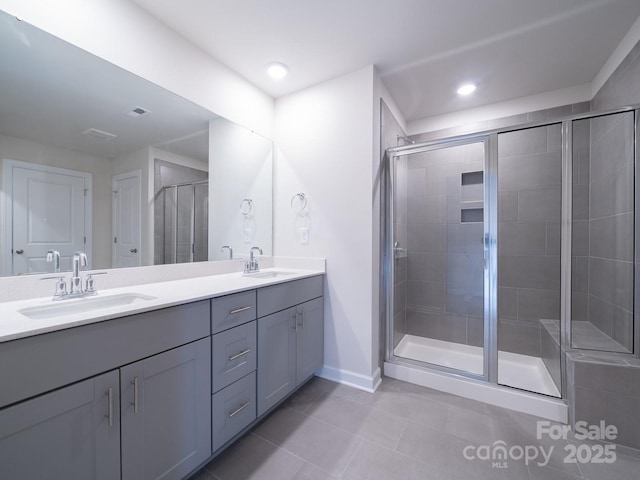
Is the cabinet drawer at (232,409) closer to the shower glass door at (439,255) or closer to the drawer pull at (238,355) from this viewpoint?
the drawer pull at (238,355)

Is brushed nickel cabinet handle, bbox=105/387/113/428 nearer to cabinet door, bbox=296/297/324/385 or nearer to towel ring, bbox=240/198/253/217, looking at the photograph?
cabinet door, bbox=296/297/324/385

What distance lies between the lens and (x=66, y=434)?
2.68ft

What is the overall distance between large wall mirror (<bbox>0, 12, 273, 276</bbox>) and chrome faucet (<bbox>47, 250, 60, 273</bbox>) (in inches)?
0.6

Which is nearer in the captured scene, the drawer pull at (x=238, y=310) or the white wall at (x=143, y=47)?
the white wall at (x=143, y=47)

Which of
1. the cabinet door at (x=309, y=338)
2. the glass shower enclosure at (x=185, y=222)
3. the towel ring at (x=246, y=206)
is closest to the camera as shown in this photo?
the glass shower enclosure at (x=185, y=222)

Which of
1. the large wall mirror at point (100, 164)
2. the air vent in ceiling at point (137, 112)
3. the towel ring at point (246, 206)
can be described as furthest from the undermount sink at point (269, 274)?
the air vent in ceiling at point (137, 112)

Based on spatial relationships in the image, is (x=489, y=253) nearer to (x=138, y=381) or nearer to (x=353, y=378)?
(x=353, y=378)

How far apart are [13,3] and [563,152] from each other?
3028 millimetres

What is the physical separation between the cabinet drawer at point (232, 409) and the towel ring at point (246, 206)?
4.27ft

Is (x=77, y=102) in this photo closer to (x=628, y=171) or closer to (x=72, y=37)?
(x=72, y=37)

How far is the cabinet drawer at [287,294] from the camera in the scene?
1554mm

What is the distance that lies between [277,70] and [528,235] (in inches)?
103

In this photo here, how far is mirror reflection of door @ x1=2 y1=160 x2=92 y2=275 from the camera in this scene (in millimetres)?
1168

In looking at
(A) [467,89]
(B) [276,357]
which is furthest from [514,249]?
(B) [276,357]
